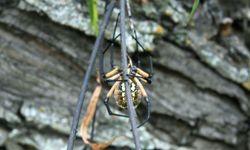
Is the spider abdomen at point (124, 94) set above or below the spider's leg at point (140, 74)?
below

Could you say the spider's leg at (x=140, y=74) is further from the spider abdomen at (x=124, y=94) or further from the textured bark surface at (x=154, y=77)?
the textured bark surface at (x=154, y=77)

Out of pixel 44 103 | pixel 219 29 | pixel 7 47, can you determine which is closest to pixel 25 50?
pixel 7 47

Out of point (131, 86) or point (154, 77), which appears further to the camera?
point (154, 77)

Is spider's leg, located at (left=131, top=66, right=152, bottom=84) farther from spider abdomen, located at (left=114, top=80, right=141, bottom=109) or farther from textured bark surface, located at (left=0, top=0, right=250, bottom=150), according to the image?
textured bark surface, located at (left=0, top=0, right=250, bottom=150)

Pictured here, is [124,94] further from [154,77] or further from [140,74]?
[154,77]

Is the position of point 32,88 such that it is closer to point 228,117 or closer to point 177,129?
point 177,129

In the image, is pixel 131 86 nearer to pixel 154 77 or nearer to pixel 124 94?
pixel 124 94

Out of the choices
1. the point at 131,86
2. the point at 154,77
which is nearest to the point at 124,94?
the point at 131,86

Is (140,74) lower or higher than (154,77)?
lower

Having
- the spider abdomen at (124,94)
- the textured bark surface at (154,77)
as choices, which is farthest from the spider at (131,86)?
the textured bark surface at (154,77)
